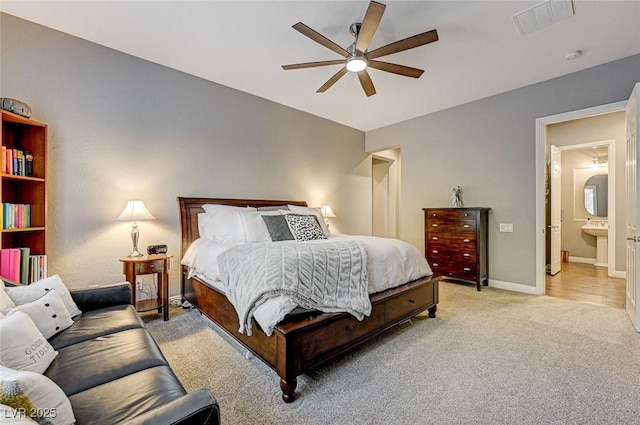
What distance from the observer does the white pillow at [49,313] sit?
1.43 metres

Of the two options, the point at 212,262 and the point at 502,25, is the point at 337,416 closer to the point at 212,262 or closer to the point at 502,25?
the point at 212,262

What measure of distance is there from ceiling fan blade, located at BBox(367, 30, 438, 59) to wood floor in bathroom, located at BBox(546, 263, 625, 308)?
3.60m

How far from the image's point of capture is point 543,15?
2.40 meters

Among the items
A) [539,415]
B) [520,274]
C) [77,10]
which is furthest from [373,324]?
[77,10]

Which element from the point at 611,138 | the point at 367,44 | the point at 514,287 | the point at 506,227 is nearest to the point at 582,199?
the point at 611,138

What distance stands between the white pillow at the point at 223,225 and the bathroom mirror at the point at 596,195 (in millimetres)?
6910

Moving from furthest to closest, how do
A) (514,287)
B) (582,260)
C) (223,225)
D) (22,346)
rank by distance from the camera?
(582,260), (514,287), (223,225), (22,346)

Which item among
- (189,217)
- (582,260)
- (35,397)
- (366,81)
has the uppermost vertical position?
(366,81)

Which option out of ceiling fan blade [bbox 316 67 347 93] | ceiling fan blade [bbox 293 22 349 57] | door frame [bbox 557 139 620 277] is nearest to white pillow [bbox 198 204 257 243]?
ceiling fan blade [bbox 316 67 347 93]

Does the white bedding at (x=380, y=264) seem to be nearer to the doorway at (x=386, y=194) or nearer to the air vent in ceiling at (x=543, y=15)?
the air vent in ceiling at (x=543, y=15)

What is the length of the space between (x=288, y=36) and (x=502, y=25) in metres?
1.97

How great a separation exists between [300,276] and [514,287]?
11.8 ft

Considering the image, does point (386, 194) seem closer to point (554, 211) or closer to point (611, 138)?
point (554, 211)

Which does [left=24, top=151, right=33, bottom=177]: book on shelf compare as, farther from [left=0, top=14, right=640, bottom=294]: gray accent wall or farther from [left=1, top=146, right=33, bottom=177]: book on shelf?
[left=0, top=14, right=640, bottom=294]: gray accent wall
